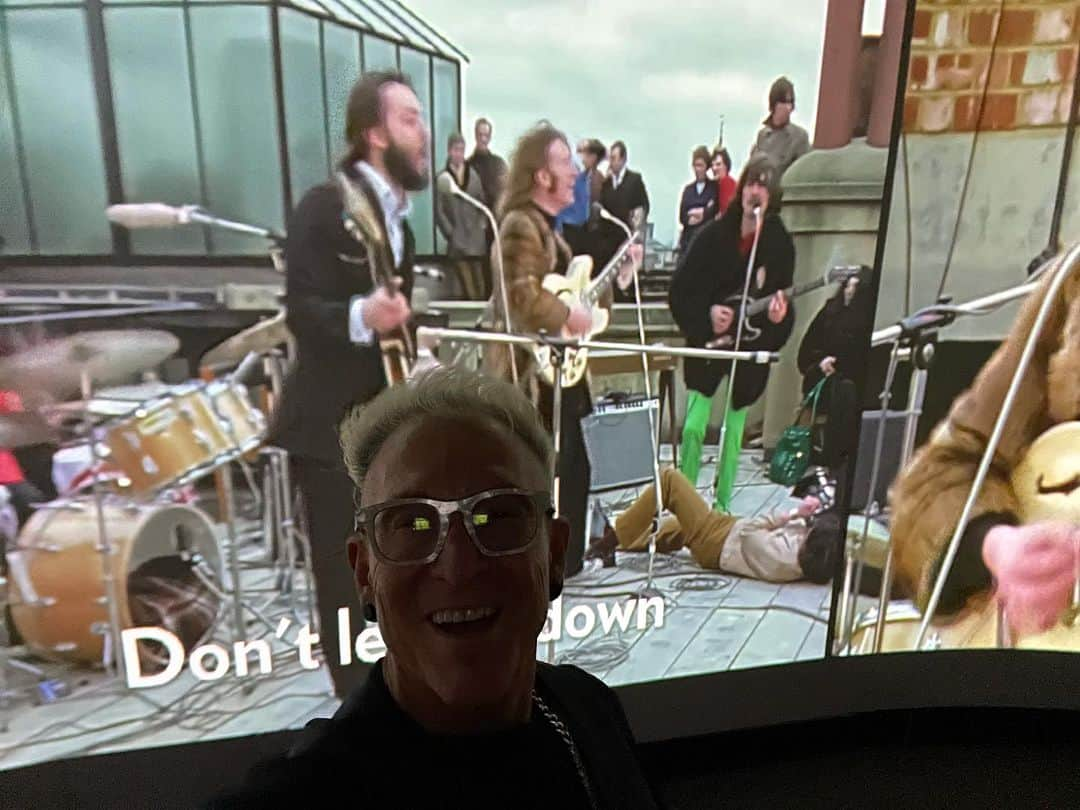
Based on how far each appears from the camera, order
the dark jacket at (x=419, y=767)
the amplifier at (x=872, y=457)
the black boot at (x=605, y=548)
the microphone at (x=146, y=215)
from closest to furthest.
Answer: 1. the dark jacket at (x=419, y=767)
2. the microphone at (x=146, y=215)
3. the black boot at (x=605, y=548)
4. the amplifier at (x=872, y=457)

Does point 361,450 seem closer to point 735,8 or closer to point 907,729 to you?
point 735,8

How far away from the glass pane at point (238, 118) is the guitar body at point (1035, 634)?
193 centimetres

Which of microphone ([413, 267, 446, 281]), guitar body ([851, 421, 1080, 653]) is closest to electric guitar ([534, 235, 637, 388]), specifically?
microphone ([413, 267, 446, 281])

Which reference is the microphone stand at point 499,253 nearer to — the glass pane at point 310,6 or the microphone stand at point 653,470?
the microphone stand at point 653,470

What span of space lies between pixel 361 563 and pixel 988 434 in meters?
1.95

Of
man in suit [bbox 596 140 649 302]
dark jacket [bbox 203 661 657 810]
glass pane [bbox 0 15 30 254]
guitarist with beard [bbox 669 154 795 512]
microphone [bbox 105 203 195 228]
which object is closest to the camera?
dark jacket [bbox 203 661 657 810]

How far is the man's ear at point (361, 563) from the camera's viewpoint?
0.61 meters

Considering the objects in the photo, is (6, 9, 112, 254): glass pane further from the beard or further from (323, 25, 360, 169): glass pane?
the beard

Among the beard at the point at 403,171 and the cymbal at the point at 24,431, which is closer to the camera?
the cymbal at the point at 24,431

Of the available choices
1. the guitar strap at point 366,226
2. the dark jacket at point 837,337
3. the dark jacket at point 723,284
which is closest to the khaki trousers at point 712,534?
the dark jacket at point 723,284

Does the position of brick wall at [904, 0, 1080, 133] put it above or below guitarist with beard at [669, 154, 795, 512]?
above

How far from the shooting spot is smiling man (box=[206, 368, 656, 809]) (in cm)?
56

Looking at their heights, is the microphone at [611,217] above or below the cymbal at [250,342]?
above

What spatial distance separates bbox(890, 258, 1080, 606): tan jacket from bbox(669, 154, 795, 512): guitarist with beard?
0.59m
